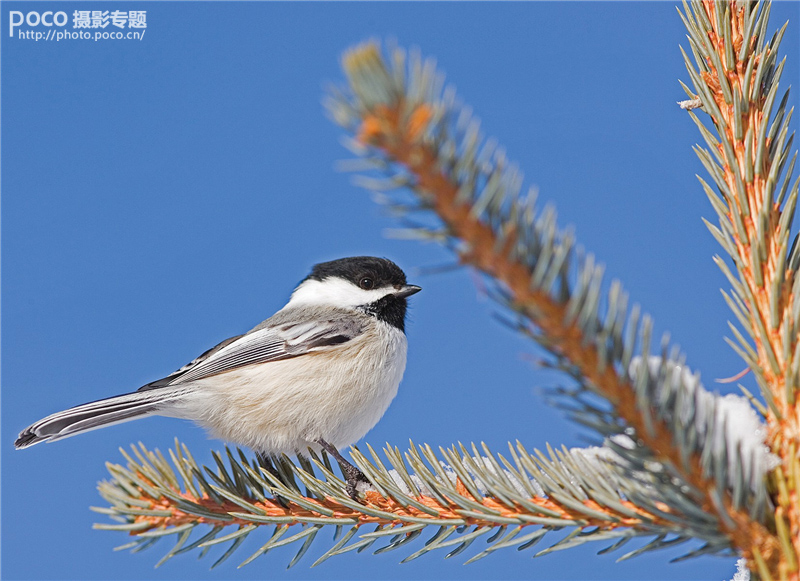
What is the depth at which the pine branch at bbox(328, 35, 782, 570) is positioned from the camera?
43cm

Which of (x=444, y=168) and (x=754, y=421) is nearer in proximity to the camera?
(x=444, y=168)

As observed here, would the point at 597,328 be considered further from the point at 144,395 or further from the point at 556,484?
the point at 144,395

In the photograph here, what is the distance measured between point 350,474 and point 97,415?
2.18 feet

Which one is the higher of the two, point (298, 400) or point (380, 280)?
point (380, 280)

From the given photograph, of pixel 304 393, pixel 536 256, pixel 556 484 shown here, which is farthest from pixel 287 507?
pixel 536 256

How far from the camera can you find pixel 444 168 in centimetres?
46

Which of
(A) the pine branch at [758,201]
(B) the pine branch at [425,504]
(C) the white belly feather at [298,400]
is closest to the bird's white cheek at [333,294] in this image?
(C) the white belly feather at [298,400]

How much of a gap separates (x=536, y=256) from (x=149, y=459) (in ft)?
2.60

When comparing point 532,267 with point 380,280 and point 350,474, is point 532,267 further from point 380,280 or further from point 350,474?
point 380,280

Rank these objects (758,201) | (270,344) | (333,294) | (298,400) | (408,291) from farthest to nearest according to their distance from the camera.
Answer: (333,294), (408,291), (270,344), (298,400), (758,201)

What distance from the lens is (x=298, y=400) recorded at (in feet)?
5.98

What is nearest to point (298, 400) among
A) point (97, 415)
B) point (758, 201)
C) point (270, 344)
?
point (270, 344)

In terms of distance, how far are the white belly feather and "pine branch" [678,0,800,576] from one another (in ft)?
3.98

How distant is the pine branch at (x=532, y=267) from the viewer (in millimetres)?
433
